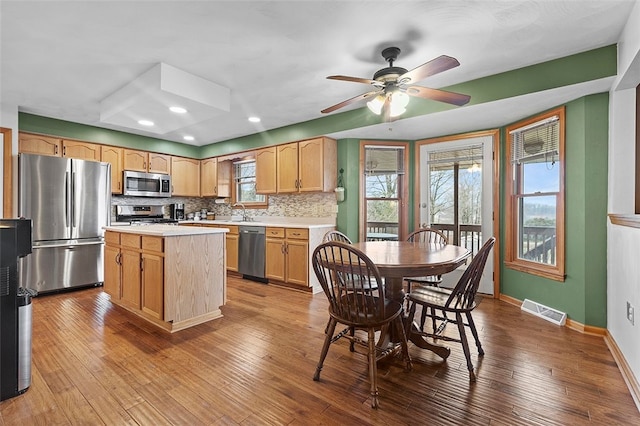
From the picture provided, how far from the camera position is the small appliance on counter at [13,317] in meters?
1.78

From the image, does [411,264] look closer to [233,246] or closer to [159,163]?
[233,246]

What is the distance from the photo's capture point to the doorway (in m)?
3.83

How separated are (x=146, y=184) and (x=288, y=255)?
9.83ft

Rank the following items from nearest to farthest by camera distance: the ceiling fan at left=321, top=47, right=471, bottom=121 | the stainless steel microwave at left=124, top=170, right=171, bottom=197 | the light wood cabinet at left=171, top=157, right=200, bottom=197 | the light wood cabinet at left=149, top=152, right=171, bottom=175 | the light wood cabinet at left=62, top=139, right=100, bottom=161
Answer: the ceiling fan at left=321, top=47, right=471, bottom=121, the light wood cabinet at left=62, top=139, right=100, bottom=161, the stainless steel microwave at left=124, top=170, right=171, bottom=197, the light wood cabinet at left=149, top=152, right=171, bottom=175, the light wood cabinet at left=171, top=157, right=200, bottom=197

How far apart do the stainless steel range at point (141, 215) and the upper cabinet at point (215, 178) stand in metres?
0.86

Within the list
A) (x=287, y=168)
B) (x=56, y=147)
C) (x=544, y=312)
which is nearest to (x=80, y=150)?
(x=56, y=147)

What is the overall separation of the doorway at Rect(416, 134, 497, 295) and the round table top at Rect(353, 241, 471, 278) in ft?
5.45

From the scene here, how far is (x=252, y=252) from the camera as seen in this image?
465cm

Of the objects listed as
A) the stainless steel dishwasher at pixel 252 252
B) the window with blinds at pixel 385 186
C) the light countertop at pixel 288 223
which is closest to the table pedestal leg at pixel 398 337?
the light countertop at pixel 288 223

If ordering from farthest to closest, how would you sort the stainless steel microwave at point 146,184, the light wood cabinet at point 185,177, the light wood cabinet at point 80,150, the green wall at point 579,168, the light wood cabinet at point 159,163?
the light wood cabinet at point 185,177
the light wood cabinet at point 159,163
the stainless steel microwave at point 146,184
the light wood cabinet at point 80,150
the green wall at point 579,168

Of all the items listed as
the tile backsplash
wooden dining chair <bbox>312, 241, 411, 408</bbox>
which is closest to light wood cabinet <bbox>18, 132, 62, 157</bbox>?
the tile backsplash

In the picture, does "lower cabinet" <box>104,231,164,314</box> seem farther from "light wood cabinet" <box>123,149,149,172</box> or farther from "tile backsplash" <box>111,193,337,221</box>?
"tile backsplash" <box>111,193,337,221</box>

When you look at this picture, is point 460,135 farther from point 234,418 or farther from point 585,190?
point 234,418

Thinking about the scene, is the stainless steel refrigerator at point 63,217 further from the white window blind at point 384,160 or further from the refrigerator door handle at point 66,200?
the white window blind at point 384,160
